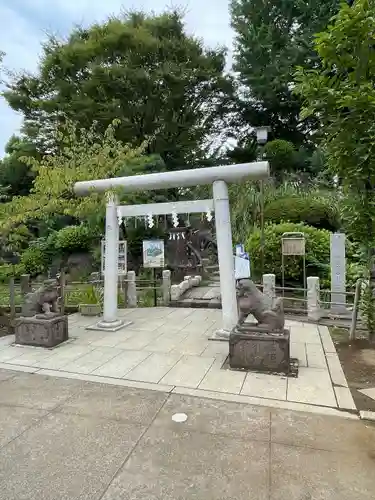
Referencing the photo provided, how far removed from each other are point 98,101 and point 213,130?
22.4ft

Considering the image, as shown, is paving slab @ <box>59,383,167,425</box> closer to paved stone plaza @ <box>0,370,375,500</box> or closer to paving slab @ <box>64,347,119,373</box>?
paved stone plaza @ <box>0,370,375,500</box>

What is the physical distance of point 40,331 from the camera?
5.79 m

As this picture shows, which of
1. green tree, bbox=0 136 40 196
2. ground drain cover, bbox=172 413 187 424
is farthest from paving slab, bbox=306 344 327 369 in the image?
green tree, bbox=0 136 40 196

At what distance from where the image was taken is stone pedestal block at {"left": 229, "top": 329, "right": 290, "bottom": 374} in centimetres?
448

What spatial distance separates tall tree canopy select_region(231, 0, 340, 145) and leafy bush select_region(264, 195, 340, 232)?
8538mm

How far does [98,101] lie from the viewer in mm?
15047

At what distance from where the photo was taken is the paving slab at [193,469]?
2312mm

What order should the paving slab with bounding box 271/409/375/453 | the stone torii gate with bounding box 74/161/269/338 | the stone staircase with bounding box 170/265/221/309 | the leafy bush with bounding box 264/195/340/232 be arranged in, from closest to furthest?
the paving slab with bounding box 271/409/375/453 → the stone torii gate with bounding box 74/161/269/338 → the stone staircase with bounding box 170/265/221/309 → the leafy bush with bounding box 264/195/340/232

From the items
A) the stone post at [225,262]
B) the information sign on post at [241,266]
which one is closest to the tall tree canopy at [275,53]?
the information sign on post at [241,266]

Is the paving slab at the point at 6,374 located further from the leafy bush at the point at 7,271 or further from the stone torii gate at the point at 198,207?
the leafy bush at the point at 7,271

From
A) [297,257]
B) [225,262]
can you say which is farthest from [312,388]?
[297,257]

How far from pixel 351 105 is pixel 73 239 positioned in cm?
1287

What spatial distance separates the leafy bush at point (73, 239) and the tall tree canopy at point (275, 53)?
11.6 meters

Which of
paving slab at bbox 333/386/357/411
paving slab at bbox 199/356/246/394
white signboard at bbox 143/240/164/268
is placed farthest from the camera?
white signboard at bbox 143/240/164/268
